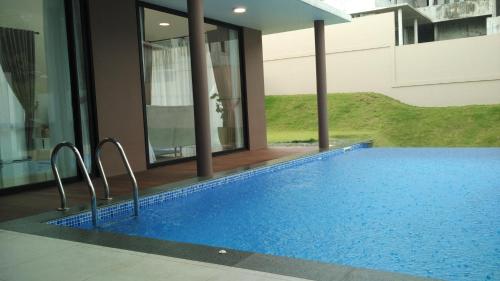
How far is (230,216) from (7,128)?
10.7 ft

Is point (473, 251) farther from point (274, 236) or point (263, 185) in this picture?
point (263, 185)

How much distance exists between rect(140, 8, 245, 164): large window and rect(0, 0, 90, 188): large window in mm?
1426

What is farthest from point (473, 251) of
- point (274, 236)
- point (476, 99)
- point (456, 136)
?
point (476, 99)

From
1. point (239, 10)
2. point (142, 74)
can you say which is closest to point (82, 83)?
point (142, 74)

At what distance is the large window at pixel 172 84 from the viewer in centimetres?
793

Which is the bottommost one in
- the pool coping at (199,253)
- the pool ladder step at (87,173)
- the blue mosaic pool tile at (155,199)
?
the blue mosaic pool tile at (155,199)

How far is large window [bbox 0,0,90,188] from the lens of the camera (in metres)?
5.82

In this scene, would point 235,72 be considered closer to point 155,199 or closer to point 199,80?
point 199,80

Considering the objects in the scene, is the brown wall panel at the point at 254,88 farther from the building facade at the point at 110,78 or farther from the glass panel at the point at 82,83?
the glass panel at the point at 82,83

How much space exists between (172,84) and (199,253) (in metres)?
5.77

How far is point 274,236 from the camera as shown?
398cm

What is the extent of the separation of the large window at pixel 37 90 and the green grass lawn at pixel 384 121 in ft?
28.3

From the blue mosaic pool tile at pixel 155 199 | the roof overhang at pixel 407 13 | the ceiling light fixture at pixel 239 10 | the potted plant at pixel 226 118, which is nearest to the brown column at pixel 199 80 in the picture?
the blue mosaic pool tile at pixel 155 199

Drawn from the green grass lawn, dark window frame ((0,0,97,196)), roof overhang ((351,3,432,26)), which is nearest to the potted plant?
dark window frame ((0,0,97,196))
